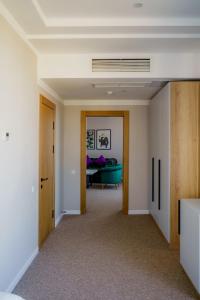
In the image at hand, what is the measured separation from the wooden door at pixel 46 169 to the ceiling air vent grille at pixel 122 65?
3.34 ft

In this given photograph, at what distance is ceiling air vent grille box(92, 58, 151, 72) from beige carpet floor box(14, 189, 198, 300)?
2587 millimetres

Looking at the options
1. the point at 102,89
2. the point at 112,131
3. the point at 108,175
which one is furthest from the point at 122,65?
the point at 112,131

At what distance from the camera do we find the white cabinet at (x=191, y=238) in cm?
260

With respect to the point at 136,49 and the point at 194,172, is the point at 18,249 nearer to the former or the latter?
the point at 194,172

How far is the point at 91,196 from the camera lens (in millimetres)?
7883

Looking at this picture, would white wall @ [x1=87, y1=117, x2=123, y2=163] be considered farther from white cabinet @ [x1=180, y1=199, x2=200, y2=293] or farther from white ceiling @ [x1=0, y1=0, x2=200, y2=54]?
white cabinet @ [x1=180, y1=199, x2=200, y2=293]

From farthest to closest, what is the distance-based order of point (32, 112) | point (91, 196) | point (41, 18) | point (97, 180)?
point (97, 180) < point (91, 196) < point (32, 112) < point (41, 18)

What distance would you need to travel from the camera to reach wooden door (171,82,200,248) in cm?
384

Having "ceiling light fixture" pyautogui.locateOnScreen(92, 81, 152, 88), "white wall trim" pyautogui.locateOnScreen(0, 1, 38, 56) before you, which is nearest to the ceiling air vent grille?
"ceiling light fixture" pyautogui.locateOnScreen(92, 81, 152, 88)

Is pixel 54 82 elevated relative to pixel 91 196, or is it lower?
elevated

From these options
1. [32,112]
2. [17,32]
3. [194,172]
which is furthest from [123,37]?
[194,172]

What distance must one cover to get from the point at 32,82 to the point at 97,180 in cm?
616

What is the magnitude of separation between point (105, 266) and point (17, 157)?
1758 millimetres

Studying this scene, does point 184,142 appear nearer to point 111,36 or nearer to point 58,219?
point 111,36
